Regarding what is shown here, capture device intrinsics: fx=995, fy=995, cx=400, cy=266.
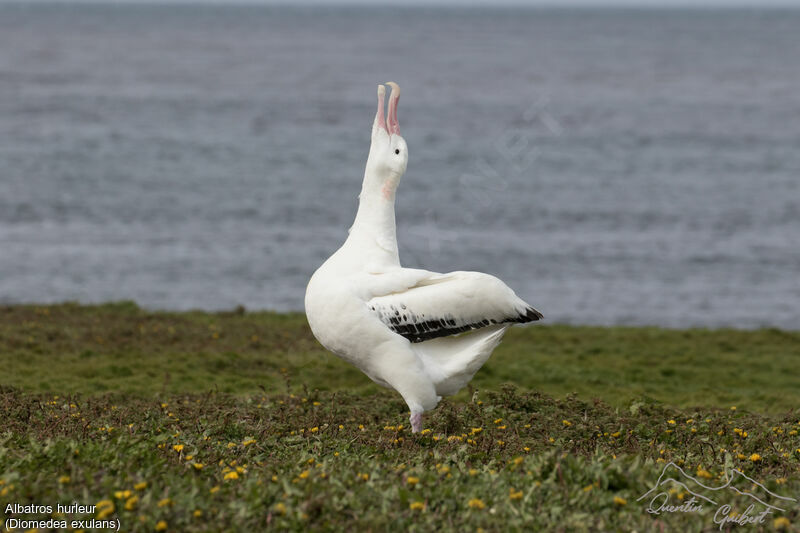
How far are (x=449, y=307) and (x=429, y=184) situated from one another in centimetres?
3171

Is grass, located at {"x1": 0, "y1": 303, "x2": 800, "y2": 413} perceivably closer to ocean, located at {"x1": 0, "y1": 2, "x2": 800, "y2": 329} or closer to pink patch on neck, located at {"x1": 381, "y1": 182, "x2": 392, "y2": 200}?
pink patch on neck, located at {"x1": 381, "y1": 182, "x2": 392, "y2": 200}

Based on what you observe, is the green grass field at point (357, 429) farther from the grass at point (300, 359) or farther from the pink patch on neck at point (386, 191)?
the pink patch on neck at point (386, 191)

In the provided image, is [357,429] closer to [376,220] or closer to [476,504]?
[376,220]

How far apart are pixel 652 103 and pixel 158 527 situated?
68935 mm

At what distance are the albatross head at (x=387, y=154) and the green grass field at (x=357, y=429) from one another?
239 cm

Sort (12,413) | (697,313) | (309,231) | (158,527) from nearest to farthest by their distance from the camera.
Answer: (158,527) → (12,413) → (697,313) → (309,231)

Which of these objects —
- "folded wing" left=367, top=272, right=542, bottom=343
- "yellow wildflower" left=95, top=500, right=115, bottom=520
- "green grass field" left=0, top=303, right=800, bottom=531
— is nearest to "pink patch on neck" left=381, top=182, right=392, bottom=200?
"folded wing" left=367, top=272, right=542, bottom=343

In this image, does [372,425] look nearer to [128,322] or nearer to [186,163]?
[128,322]

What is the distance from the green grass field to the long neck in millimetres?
1801

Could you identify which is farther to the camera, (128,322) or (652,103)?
(652,103)

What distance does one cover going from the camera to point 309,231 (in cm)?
3181

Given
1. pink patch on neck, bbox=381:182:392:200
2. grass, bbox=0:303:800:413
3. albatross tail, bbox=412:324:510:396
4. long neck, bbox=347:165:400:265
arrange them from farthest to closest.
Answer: grass, bbox=0:303:800:413, pink patch on neck, bbox=381:182:392:200, long neck, bbox=347:165:400:265, albatross tail, bbox=412:324:510:396

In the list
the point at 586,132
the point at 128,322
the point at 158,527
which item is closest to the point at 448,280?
the point at 158,527

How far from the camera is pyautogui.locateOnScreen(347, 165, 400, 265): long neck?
9.32m
